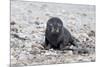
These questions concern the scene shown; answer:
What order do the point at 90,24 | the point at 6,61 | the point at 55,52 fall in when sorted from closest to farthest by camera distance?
1. the point at 6,61
2. the point at 55,52
3. the point at 90,24

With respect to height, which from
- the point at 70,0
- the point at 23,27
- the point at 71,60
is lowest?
the point at 71,60

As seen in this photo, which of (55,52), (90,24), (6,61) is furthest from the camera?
(90,24)

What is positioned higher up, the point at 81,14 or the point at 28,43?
the point at 81,14

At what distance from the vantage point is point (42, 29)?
2602 mm

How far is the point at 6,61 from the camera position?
7.95 ft

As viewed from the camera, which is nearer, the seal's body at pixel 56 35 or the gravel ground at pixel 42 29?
the gravel ground at pixel 42 29

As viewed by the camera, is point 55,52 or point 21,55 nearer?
point 21,55

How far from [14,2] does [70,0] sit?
2.55 feet

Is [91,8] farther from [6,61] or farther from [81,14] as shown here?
[6,61]

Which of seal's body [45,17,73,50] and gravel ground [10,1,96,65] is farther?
seal's body [45,17,73,50]

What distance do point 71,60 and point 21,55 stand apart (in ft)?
2.30

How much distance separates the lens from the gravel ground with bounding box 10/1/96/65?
8.14 ft

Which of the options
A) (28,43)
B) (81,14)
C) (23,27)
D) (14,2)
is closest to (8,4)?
(14,2)

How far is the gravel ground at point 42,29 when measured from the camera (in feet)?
8.14
